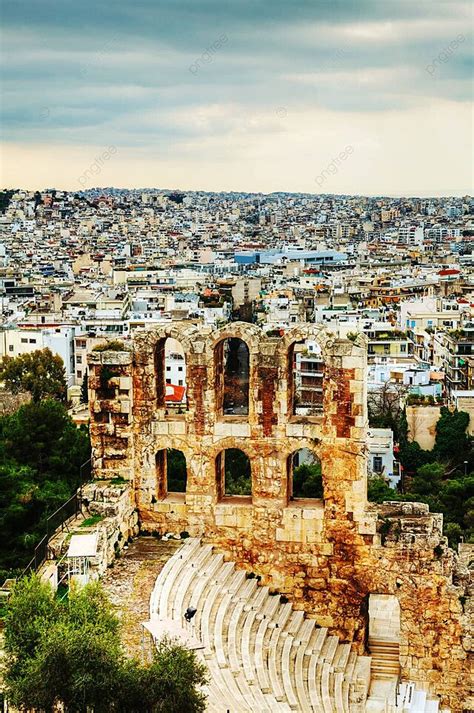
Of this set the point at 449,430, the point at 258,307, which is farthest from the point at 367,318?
the point at 449,430

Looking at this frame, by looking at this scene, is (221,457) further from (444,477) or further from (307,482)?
(444,477)

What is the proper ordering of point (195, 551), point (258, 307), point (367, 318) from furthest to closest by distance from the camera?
point (258, 307) < point (367, 318) < point (195, 551)

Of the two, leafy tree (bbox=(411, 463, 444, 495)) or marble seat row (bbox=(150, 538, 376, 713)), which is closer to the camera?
marble seat row (bbox=(150, 538, 376, 713))

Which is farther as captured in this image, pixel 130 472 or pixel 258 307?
pixel 258 307

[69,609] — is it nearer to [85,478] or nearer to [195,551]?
[195,551]

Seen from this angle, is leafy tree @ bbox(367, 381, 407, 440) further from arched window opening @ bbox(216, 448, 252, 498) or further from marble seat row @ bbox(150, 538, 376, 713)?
marble seat row @ bbox(150, 538, 376, 713)

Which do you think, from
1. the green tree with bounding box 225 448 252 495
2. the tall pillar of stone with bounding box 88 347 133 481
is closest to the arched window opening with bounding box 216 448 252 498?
the green tree with bounding box 225 448 252 495

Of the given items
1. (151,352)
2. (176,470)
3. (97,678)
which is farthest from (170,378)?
(97,678)
